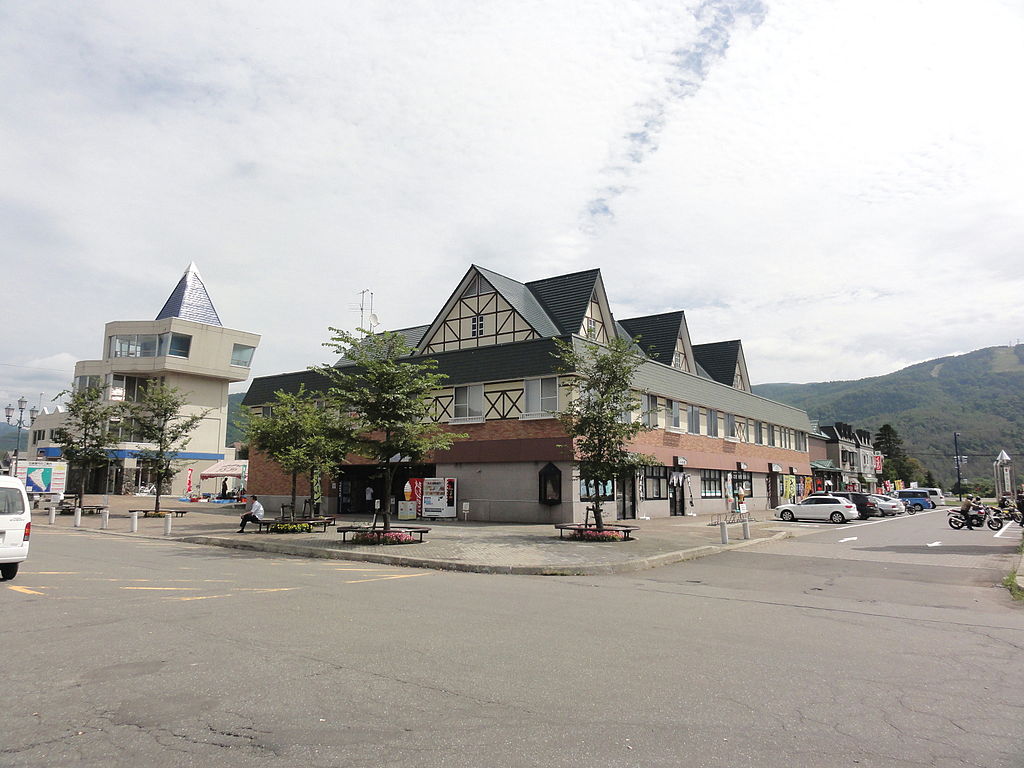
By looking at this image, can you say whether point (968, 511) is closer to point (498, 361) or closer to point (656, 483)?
point (656, 483)

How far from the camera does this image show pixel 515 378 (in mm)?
30922

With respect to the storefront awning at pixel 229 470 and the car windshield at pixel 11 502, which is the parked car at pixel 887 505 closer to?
the storefront awning at pixel 229 470

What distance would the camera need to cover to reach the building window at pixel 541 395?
1179 inches

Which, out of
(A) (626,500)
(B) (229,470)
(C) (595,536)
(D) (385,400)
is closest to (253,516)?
(D) (385,400)

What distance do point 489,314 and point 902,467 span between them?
309 ft

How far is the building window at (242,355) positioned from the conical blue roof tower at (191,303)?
3.14 metres

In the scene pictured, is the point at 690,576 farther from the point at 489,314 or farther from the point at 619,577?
the point at 489,314

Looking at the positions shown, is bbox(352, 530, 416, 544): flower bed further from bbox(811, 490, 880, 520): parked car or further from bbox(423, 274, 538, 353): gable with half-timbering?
bbox(811, 490, 880, 520): parked car

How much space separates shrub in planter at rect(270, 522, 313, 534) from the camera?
2433cm

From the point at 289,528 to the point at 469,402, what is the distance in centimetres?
1118

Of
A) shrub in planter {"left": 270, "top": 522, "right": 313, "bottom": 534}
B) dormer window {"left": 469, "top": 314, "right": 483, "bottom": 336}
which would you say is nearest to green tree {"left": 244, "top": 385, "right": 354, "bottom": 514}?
shrub in planter {"left": 270, "top": 522, "right": 313, "bottom": 534}

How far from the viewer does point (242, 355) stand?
7450cm

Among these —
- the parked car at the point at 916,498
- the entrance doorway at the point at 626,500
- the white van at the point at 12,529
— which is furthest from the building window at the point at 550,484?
the parked car at the point at 916,498

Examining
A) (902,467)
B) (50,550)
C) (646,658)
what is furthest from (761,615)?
(902,467)
